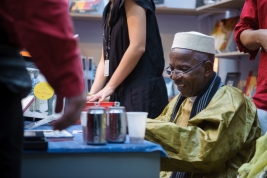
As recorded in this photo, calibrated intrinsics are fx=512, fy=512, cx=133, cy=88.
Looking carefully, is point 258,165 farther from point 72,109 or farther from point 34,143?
point 72,109

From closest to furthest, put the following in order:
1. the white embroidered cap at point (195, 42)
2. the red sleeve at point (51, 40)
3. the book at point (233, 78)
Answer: the red sleeve at point (51, 40) → the white embroidered cap at point (195, 42) → the book at point (233, 78)

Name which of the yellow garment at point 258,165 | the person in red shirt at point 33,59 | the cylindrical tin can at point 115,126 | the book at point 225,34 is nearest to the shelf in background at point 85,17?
the book at point 225,34

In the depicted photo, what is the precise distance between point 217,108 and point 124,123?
0.61 meters

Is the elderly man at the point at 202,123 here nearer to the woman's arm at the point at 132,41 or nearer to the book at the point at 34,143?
the woman's arm at the point at 132,41

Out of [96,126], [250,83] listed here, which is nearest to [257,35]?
[96,126]

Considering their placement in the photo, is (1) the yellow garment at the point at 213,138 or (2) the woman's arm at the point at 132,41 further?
(2) the woman's arm at the point at 132,41

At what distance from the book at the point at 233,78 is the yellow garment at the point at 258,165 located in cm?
228

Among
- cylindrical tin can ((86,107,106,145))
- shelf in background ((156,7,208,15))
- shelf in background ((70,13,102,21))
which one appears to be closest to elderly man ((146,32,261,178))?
cylindrical tin can ((86,107,106,145))

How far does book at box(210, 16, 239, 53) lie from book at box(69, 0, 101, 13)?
3.32ft

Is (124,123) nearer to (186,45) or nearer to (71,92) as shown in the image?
(71,92)

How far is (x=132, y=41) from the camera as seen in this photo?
2.35m

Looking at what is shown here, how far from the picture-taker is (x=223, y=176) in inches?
79.6

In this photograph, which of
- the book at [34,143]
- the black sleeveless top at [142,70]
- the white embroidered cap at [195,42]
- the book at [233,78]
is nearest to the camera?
the book at [34,143]

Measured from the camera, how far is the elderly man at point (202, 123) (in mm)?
1916
